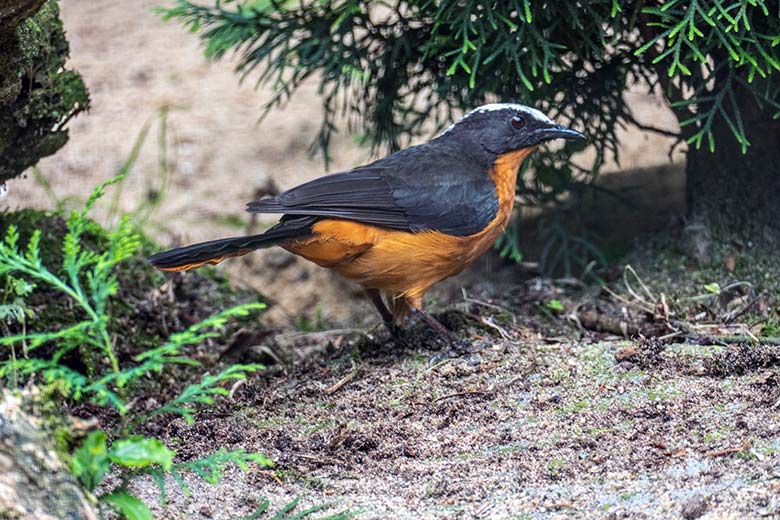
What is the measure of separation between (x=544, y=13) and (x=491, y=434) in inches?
84.6

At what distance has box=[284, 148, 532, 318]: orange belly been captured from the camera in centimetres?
446

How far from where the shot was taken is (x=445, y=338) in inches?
180

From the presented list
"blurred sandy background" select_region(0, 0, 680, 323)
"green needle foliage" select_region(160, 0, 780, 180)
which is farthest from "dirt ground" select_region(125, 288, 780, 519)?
"blurred sandy background" select_region(0, 0, 680, 323)

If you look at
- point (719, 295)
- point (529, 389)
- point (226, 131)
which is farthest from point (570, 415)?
point (226, 131)

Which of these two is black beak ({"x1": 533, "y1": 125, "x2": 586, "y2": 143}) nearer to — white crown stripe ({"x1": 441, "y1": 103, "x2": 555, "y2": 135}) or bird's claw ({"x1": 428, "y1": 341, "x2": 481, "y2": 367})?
white crown stripe ({"x1": 441, "y1": 103, "x2": 555, "y2": 135})

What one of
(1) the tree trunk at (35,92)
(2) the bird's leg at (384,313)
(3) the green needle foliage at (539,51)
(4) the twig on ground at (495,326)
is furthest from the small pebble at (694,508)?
(1) the tree trunk at (35,92)

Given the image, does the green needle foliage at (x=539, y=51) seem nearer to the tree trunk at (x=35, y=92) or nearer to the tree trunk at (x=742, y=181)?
the tree trunk at (x=742, y=181)

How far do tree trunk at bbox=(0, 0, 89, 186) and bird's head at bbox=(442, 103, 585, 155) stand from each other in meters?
2.00

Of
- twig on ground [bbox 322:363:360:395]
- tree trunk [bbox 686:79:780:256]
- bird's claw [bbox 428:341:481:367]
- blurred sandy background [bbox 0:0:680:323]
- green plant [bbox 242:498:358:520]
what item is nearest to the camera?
green plant [bbox 242:498:358:520]

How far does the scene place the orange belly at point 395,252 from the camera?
176 inches

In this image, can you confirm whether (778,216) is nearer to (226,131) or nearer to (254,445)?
(254,445)

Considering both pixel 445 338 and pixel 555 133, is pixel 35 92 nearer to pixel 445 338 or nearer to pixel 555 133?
pixel 445 338

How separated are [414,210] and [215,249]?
106 cm

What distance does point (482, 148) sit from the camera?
4.95 metres
